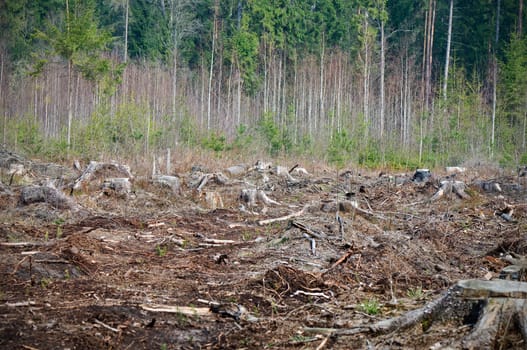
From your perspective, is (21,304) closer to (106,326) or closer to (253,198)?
(106,326)

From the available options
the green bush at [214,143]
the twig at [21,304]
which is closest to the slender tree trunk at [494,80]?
the green bush at [214,143]

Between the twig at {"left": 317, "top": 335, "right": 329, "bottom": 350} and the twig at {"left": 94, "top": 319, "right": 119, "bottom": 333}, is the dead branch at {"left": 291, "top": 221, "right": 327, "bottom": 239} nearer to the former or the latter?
the twig at {"left": 317, "top": 335, "right": 329, "bottom": 350}

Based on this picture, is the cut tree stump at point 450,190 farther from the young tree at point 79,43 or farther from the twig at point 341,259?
the young tree at point 79,43

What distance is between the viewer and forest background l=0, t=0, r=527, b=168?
24094mm

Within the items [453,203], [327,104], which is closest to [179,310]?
[453,203]

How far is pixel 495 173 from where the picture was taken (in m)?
23.9

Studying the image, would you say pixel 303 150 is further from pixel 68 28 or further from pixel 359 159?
pixel 68 28

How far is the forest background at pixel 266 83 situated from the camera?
24.1 meters

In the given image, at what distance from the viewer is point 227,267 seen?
784 cm

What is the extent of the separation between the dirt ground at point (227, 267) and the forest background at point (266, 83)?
1060 centimetres

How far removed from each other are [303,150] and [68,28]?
40.4 feet

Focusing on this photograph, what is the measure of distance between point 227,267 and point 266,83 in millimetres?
35587

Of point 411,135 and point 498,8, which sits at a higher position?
point 498,8

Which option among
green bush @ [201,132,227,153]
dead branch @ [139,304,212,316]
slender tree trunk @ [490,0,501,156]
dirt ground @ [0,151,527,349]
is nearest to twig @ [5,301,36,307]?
dirt ground @ [0,151,527,349]
